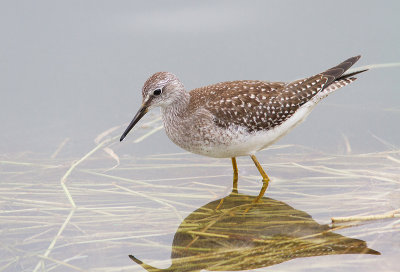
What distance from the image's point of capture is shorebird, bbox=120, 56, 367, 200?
8.48m

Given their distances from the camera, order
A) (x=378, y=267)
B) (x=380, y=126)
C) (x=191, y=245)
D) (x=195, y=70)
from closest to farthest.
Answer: (x=378, y=267)
(x=191, y=245)
(x=380, y=126)
(x=195, y=70)

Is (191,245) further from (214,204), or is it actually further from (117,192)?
(117,192)

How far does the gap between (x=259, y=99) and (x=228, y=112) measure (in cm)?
56

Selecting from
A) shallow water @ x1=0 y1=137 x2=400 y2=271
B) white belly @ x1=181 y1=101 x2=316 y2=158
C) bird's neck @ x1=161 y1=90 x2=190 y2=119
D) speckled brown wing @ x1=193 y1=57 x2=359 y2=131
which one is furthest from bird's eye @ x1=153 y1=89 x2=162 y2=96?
shallow water @ x1=0 y1=137 x2=400 y2=271

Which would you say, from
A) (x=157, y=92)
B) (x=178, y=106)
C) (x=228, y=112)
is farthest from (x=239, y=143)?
(x=157, y=92)

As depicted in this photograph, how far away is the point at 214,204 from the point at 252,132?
1.11m

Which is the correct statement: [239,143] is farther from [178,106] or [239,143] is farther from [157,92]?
[157,92]

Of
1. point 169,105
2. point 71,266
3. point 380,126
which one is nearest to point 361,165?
point 380,126

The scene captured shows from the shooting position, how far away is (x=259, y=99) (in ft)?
28.9

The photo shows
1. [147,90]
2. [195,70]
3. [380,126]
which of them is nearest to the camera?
[147,90]

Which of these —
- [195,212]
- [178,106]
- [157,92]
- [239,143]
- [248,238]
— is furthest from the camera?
[178,106]

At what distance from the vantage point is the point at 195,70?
A: 11336 millimetres

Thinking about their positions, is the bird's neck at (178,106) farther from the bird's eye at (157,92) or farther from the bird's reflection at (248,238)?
the bird's reflection at (248,238)

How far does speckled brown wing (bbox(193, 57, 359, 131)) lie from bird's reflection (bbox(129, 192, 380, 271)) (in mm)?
1115
